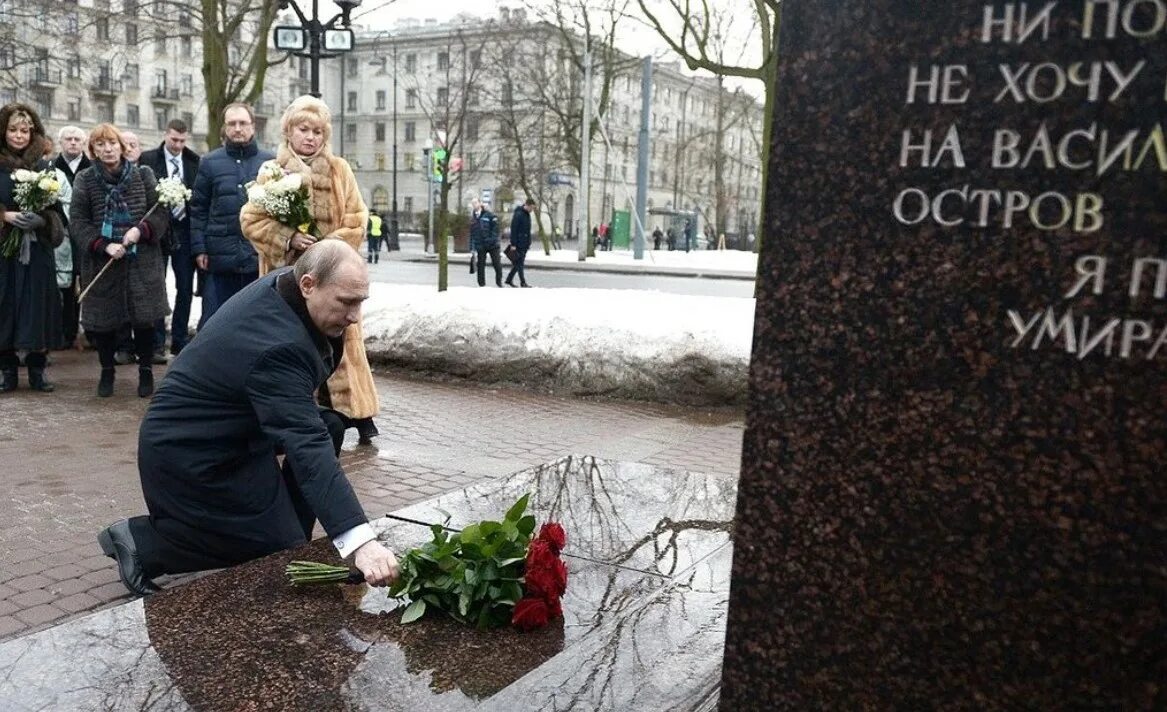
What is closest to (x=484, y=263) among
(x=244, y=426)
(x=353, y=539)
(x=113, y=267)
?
(x=113, y=267)

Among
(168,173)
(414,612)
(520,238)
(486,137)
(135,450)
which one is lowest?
(135,450)

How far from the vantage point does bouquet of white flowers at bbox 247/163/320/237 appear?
5777 millimetres

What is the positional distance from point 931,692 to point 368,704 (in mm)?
1292

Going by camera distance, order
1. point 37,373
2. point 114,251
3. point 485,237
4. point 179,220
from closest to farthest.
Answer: point 114,251 < point 37,373 < point 179,220 < point 485,237

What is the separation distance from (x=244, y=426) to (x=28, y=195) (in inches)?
198

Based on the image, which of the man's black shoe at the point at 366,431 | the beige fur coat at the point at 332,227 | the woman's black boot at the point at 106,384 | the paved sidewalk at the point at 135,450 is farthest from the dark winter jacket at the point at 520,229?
the beige fur coat at the point at 332,227

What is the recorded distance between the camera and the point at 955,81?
5.74ft

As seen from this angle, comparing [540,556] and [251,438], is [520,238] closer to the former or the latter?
[251,438]

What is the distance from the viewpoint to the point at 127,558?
12.2 feet

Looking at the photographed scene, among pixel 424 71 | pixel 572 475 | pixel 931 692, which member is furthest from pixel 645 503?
pixel 424 71

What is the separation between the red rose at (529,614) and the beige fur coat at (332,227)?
3385 mm

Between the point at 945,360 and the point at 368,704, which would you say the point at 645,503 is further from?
the point at 945,360

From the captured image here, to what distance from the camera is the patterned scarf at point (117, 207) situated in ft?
24.8

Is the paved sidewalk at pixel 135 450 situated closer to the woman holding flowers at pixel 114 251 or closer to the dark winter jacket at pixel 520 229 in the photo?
the woman holding flowers at pixel 114 251
